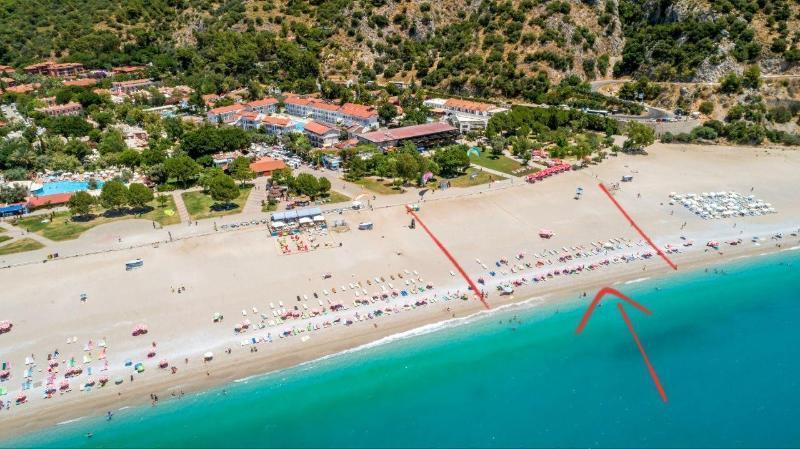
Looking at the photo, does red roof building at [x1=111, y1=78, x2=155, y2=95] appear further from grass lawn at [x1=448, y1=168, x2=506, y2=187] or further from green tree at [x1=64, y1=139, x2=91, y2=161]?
grass lawn at [x1=448, y1=168, x2=506, y2=187]

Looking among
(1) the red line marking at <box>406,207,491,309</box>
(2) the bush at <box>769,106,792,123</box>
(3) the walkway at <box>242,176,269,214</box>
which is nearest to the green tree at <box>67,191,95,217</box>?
(3) the walkway at <box>242,176,269,214</box>

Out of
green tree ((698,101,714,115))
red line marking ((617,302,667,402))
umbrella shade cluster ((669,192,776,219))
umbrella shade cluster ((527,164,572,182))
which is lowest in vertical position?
red line marking ((617,302,667,402))

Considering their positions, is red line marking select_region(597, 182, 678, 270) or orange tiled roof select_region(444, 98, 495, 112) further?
orange tiled roof select_region(444, 98, 495, 112)

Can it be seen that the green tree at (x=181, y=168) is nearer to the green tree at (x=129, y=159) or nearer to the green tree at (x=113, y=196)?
the green tree at (x=129, y=159)

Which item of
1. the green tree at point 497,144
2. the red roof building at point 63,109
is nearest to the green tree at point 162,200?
the green tree at point 497,144

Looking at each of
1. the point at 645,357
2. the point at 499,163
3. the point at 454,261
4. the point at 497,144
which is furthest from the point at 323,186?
the point at 645,357

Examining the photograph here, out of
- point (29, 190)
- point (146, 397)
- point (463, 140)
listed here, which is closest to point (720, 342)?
point (146, 397)

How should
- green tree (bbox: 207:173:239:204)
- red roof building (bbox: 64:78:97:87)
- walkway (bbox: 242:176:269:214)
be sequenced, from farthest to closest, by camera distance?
red roof building (bbox: 64:78:97:87)
walkway (bbox: 242:176:269:214)
green tree (bbox: 207:173:239:204)

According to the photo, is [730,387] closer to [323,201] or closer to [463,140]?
[323,201]
